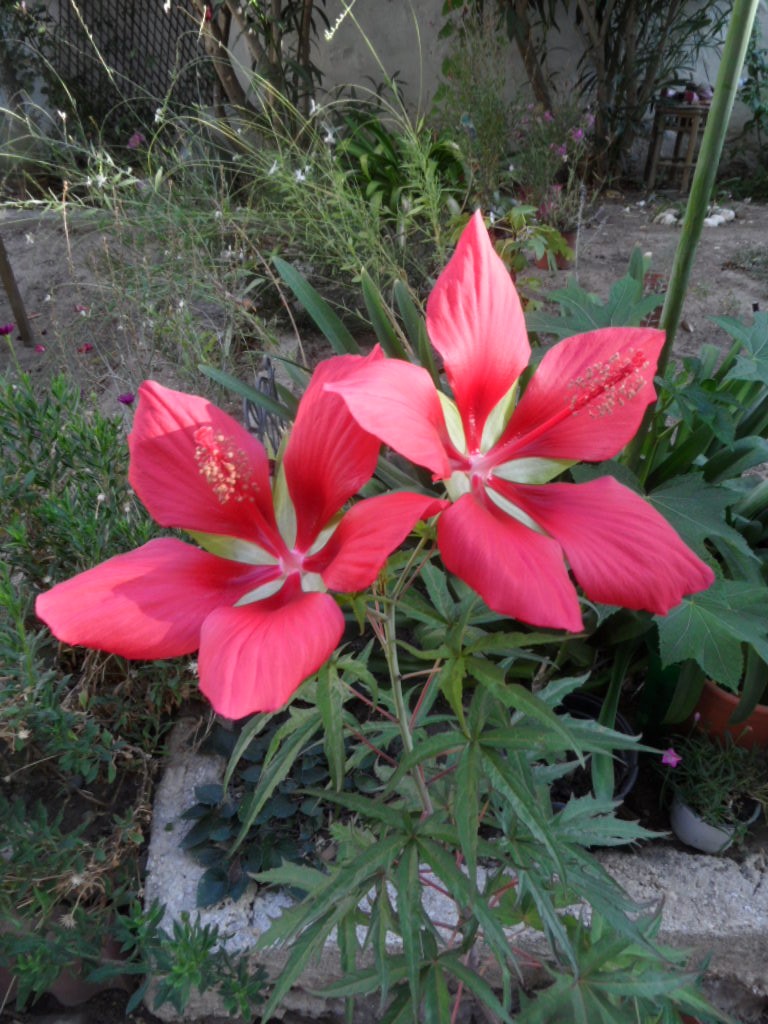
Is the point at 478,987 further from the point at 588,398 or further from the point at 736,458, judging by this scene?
the point at 736,458

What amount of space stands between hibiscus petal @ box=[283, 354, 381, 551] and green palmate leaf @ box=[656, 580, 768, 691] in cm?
84

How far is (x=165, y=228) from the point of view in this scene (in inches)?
110

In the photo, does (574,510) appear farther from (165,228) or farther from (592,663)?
(165,228)

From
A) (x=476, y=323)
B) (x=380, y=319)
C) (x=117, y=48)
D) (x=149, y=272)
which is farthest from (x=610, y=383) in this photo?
(x=117, y=48)

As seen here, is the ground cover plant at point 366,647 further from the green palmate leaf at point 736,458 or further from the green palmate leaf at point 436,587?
the green palmate leaf at point 736,458

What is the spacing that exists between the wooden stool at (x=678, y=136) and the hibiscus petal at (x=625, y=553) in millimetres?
5393

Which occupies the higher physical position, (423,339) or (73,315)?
(423,339)

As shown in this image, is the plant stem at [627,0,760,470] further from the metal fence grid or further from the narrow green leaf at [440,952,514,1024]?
the metal fence grid

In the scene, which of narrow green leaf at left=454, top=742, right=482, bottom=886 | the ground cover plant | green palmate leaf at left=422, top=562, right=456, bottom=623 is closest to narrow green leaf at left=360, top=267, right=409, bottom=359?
the ground cover plant

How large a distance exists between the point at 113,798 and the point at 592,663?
1.05 m

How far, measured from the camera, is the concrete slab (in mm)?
1479

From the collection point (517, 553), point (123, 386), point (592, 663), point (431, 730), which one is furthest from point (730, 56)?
point (123, 386)

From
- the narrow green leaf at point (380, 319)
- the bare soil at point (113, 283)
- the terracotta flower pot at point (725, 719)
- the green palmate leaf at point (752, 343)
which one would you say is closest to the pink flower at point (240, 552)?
the narrow green leaf at point (380, 319)

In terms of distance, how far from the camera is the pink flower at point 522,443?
57cm
